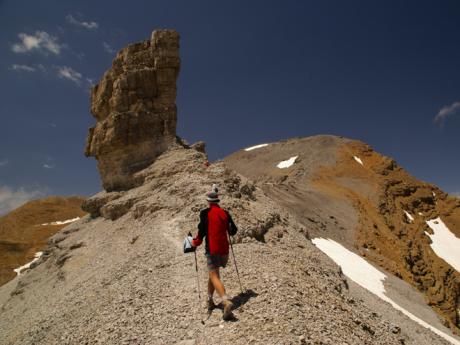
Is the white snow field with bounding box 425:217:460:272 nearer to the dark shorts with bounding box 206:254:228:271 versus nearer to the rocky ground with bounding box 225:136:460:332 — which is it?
the rocky ground with bounding box 225:136:460:332

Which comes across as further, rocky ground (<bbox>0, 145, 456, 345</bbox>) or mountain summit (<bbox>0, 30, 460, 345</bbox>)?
mountain summit (<bbox>0, 30, 460, 345</bbox>)

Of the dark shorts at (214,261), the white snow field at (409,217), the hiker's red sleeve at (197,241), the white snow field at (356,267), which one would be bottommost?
the dark shorts at (214,261)

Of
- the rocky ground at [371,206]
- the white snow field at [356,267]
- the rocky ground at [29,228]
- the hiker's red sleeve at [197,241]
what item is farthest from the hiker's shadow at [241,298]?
the rocky ground at [29,228]

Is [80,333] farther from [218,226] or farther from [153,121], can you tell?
[153,121]

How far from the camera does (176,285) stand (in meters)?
10.5

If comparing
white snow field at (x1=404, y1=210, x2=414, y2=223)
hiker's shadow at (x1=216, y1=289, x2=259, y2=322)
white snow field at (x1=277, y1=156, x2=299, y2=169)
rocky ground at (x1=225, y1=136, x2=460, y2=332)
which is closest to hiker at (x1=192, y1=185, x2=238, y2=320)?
hiker's shadow at (x1=216, y1=289, x2=259, y2=322)

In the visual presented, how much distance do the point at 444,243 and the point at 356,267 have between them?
26741 mm

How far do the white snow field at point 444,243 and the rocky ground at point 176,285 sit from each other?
3432cm

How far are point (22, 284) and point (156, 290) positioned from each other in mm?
13577

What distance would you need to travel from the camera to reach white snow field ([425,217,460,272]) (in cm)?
4875

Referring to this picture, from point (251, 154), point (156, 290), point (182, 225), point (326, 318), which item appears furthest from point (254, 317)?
point (251, 154)

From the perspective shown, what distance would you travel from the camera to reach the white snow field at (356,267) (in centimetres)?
2973

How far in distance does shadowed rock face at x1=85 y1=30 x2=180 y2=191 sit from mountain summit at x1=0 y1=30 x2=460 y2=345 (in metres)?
0.07

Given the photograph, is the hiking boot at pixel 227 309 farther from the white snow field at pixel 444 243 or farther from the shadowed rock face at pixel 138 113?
the white snow field at pixel 444 243
